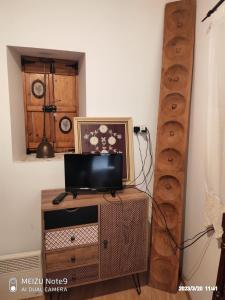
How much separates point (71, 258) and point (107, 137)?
1.00m

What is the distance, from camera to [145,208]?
1720 millimetres

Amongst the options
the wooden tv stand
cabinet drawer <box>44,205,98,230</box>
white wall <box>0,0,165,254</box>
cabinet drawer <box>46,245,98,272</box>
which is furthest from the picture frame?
cabinet drawer <box>46,245,98,272</box>

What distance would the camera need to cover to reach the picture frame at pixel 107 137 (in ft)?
6.20

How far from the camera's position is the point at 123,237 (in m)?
1.70

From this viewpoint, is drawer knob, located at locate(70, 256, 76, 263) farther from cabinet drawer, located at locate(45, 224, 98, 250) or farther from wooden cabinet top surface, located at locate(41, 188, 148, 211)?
wooden cabinet top surface, located at locate(41, 188, 148, 211)

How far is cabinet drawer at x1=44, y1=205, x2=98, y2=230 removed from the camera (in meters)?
1.52

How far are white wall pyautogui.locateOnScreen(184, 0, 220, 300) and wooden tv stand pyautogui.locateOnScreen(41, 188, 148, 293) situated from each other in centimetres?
43

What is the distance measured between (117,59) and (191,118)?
0.81 metres

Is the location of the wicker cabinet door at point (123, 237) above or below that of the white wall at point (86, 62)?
below

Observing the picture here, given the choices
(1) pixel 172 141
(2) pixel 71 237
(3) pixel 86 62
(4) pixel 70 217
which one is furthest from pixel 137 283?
(3) pixel 86 62

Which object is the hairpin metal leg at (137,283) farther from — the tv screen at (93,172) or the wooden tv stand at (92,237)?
the tv screen at (93,172)

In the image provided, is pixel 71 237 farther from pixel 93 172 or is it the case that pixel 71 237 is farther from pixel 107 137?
pixel 107 137

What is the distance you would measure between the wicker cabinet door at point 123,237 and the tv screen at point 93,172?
19cm

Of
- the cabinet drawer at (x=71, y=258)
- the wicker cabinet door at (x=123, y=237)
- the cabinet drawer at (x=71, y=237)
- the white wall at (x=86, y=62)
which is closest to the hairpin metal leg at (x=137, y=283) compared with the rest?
the wicker cabinet door at (x=123, y=237)
